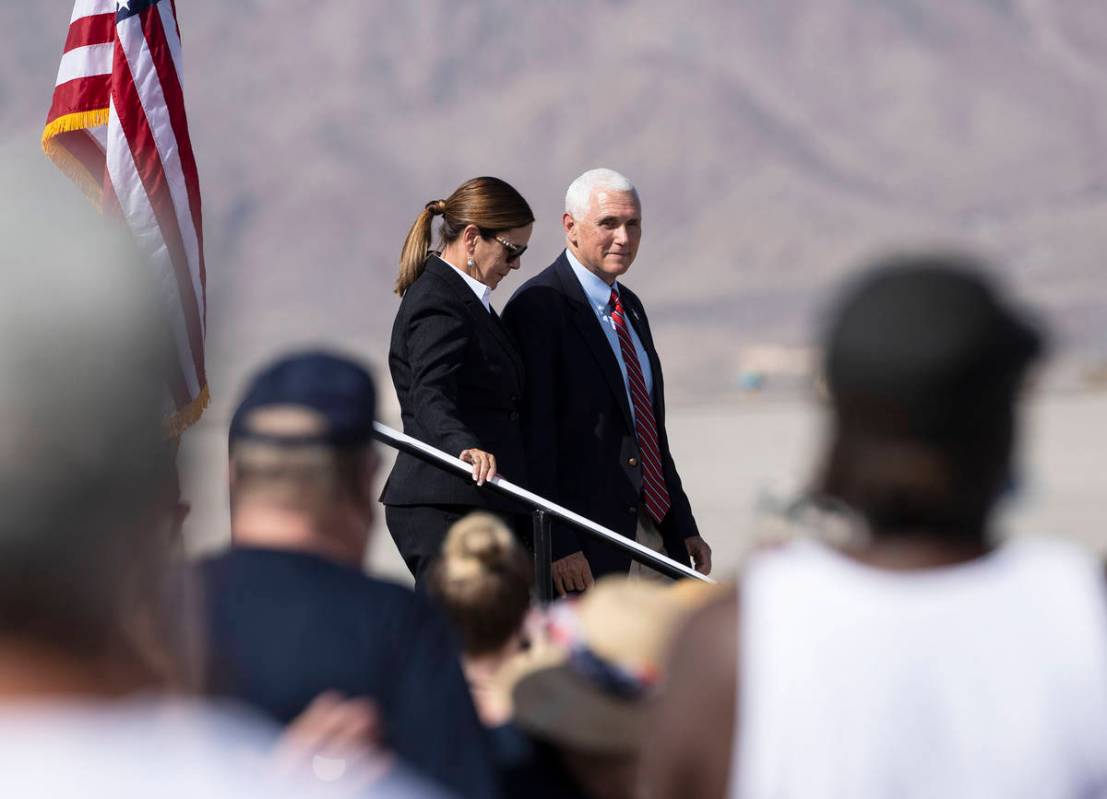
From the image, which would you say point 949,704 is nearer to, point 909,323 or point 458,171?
point 909,323

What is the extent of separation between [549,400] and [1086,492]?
71.0 ft

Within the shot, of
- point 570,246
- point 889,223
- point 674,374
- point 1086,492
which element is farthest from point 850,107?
point 570,246

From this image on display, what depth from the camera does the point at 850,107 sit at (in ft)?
355

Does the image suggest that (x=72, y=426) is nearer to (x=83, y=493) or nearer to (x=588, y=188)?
(x=83, y=493)

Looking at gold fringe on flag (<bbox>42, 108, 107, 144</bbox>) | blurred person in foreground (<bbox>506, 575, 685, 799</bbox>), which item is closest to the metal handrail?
gold fringe on flag (<bbox>42, 108, 107, 144</bbox>)

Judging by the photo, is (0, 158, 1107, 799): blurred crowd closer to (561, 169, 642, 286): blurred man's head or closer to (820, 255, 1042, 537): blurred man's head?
(820, 255, 1042, 537): blurred man's head

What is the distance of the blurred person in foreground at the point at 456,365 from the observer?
5039 mm

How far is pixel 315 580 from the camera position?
2.03 m

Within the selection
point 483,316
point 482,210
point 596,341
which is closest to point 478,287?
point 483,316

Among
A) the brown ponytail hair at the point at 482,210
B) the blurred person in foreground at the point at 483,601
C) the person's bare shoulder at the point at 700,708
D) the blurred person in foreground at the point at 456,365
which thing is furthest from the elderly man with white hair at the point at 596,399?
the person's bare shoulder at the point at 700,708

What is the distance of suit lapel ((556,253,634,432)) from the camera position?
5.43 metres

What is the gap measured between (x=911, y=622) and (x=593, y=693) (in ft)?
1.13

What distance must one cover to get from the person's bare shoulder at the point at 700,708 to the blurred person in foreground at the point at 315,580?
8.4 inches

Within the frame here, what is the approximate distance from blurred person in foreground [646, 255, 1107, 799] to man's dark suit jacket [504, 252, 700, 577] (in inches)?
135
